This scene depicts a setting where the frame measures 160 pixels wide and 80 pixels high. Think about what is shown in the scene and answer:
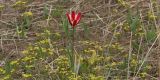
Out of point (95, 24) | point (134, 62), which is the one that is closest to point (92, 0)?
point (95, 24)

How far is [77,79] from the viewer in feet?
9.02

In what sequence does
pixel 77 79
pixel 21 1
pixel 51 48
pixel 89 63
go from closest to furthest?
pixel 77 79 → pixel 89 63 → pixel 51 48 → pixel 21 1

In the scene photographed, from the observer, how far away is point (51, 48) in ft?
10.5

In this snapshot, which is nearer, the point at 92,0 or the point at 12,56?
the point at 12,56

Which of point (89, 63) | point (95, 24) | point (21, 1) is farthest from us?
point (21, 1)

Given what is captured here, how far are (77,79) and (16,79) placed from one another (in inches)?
18.8

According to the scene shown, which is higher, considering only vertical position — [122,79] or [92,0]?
[92,0]

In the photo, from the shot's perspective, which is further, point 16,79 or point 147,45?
point 147,45

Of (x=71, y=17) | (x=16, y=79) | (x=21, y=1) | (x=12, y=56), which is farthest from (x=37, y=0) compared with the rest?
(x=71, y=17)

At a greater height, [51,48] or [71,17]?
[71,17]

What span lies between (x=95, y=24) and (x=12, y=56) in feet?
2.68

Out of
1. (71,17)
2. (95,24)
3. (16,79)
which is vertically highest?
(71,17)

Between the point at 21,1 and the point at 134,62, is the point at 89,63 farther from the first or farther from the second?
the point at 21,1

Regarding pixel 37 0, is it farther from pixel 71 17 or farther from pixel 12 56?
pixel 71 17
